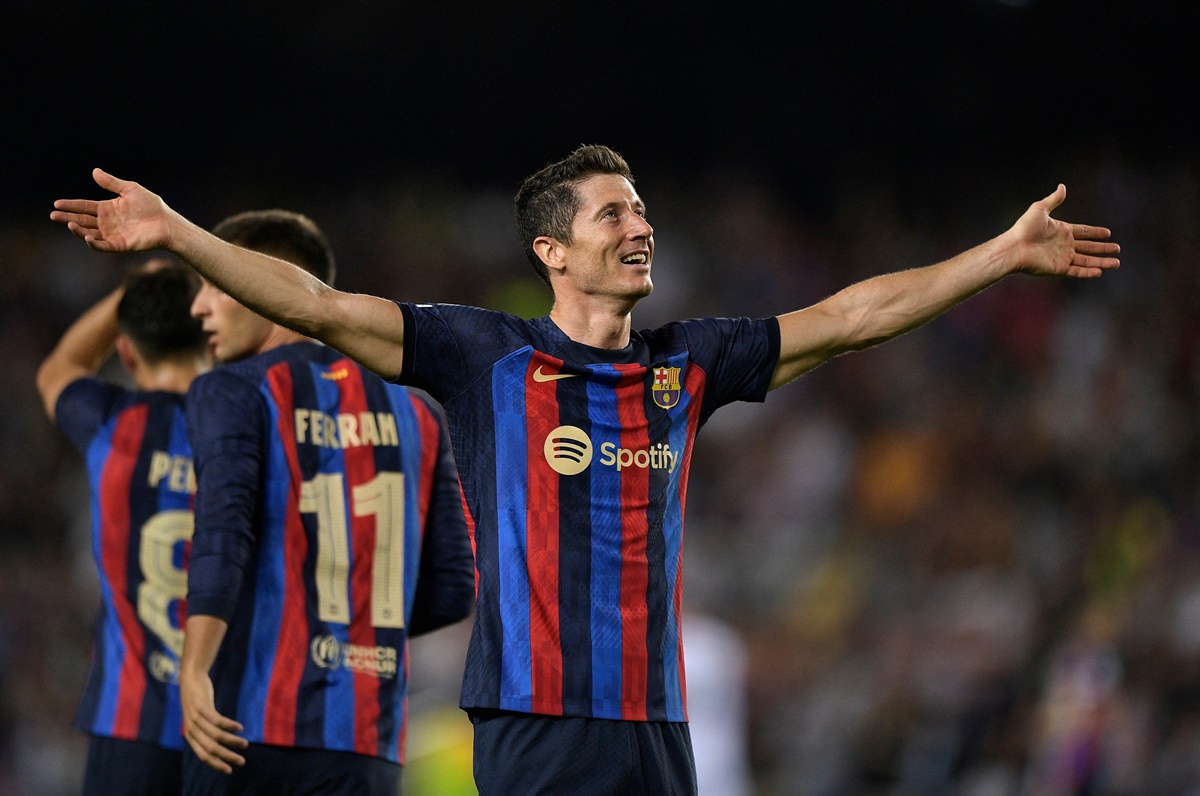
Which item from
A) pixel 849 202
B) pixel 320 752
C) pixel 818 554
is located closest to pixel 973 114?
pixel 849 202

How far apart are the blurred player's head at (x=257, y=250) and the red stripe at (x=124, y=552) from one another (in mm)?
508

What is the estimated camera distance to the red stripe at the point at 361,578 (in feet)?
12.2

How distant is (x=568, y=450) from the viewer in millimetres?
3078

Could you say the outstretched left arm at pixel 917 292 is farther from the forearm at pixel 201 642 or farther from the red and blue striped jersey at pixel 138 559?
the red and blue striped jersey at pixel 138 559

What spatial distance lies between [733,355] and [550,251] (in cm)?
50

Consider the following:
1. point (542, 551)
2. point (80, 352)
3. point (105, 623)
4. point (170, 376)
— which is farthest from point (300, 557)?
point (80, 352)

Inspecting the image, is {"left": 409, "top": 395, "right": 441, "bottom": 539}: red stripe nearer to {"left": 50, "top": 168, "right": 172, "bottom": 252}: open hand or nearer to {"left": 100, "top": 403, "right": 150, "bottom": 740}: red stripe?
{"left": 100, "top": 403, "right": 150, "bottom": 740}: red stripe

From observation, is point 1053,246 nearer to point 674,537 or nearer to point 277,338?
point 674,537

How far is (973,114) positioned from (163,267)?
8050 millimetres

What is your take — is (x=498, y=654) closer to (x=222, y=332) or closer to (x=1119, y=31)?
(x=222, y=332)

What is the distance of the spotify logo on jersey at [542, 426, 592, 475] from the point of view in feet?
10.1

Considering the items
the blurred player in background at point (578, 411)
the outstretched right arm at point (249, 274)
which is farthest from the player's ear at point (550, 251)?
the outstretched right arm at point (249, 274)

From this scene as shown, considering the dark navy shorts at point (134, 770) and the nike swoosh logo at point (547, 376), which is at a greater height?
the nike swoosh logo at point (547, 376)

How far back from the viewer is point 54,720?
30.8ft
